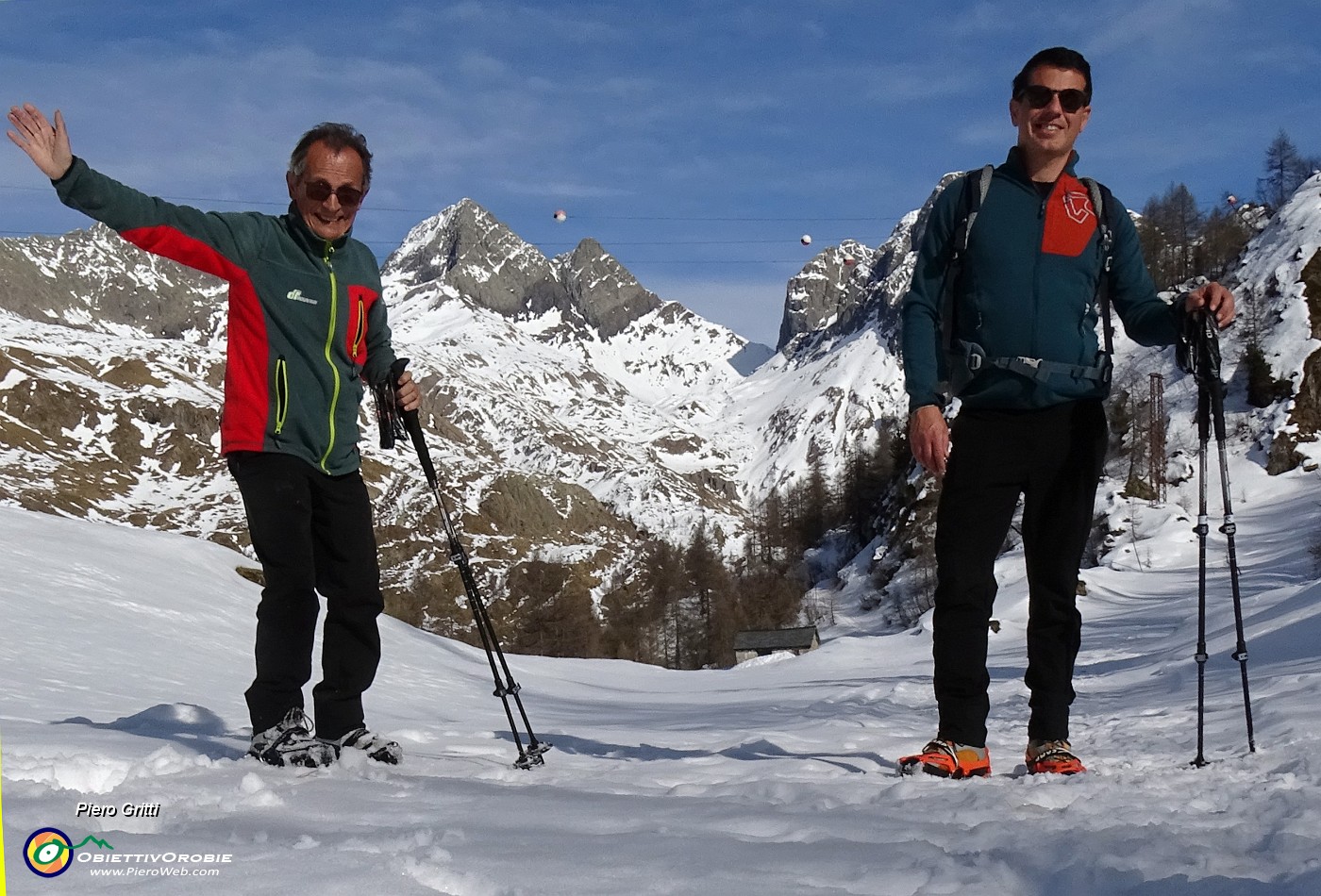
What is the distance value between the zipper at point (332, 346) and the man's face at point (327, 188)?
101 mm

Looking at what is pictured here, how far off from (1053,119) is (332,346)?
3420mm

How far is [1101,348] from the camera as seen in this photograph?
4906mm

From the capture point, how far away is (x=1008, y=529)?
464 cm

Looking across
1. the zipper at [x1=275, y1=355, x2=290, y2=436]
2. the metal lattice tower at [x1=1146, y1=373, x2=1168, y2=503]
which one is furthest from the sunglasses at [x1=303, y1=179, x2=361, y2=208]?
the metal lattice tower at [x1=1146, y1=373, x2=1168, y2=503]

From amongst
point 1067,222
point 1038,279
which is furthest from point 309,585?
point 1067,222

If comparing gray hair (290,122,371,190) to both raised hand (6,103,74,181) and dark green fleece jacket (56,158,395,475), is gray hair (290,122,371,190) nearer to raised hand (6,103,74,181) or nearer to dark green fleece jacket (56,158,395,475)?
dark green fleece jacket (56,158,395,475)

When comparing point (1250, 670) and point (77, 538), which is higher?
point (77, 538)

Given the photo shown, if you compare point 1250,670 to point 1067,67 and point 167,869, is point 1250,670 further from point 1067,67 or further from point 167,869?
point 167,869

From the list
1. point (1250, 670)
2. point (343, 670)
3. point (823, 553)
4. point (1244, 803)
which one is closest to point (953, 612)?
point (1244, 803)

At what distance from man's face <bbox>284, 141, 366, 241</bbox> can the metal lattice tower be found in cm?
6088

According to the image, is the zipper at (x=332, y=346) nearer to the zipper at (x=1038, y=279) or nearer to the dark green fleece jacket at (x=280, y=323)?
the dark green fleece jacket at (x=280, y=323)

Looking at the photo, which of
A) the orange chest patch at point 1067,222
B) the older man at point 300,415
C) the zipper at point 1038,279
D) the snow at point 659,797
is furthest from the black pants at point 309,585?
the orange chest patch at point 1067,222

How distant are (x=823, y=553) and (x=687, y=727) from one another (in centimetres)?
10461

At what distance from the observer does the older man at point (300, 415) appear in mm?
4383
